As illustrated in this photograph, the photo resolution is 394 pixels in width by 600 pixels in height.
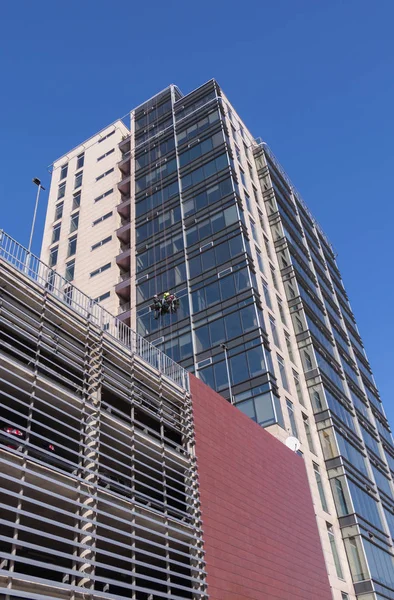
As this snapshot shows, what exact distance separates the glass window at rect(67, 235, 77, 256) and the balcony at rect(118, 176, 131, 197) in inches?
237

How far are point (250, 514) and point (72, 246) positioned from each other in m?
34.9

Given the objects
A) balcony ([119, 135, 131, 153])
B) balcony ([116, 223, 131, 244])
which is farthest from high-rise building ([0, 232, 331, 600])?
balcony ([119, 135, 131, 153])

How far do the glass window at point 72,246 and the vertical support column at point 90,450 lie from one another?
33.2 meters

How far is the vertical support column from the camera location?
13.9m

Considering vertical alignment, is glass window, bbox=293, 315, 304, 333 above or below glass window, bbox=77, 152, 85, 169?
below

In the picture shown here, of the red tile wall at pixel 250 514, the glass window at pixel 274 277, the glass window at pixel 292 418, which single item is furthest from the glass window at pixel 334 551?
the glass window at pixel 274 277

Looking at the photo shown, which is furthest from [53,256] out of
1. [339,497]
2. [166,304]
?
[339,497]

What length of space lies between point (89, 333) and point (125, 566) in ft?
25.8

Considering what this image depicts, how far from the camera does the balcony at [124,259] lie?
1831 inches

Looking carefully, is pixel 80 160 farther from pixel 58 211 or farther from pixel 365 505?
pixel 365 505

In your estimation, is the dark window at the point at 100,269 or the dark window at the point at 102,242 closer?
the dark window at the point at 100,269

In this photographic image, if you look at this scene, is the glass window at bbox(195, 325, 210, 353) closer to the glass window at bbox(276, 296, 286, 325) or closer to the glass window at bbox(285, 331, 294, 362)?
the glass window at bbox(285, 331, 294, 362)

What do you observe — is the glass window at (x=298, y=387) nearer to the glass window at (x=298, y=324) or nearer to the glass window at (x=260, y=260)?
the glass window at (x=298, y=324)

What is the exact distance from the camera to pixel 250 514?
22125 mm
